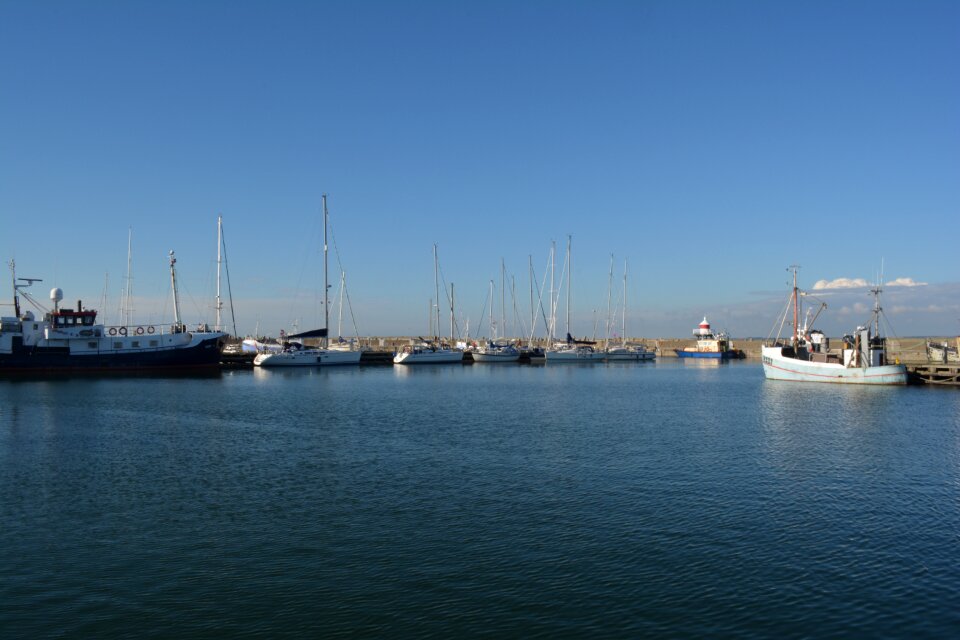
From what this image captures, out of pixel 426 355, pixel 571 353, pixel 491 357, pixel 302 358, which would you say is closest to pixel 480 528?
pixel 302 358

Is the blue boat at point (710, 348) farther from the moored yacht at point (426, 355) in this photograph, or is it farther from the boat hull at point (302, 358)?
the boat hull at point (302, 358)

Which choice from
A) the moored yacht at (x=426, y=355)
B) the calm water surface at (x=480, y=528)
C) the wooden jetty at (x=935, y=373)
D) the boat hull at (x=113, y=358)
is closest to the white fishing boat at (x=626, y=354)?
the moored yacht at (x=426, y=355)

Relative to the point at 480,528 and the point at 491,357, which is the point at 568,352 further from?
the point at 480,528

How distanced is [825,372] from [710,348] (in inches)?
3653

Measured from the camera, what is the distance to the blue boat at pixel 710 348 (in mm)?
162000

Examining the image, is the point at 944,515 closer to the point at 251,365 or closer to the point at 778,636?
the point at 778,636

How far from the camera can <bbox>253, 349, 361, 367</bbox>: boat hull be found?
10950 cm

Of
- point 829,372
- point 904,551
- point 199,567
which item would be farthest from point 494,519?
point 829,372

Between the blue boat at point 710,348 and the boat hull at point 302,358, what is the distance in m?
88.6

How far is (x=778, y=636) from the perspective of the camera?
13.4 metres

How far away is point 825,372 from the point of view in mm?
73000

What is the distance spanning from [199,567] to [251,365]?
100 meters

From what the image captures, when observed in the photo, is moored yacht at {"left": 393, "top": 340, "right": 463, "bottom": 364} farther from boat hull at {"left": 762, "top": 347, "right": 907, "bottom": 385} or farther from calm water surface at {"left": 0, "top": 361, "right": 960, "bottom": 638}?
calm water surface at {"left": 0, "top": 361, "right": 960, "bottom": 638}

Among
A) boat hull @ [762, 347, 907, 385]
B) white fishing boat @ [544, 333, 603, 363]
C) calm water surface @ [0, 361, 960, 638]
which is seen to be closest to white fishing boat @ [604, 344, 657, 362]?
white fishing boat @ [544, 333, 603, 363]
